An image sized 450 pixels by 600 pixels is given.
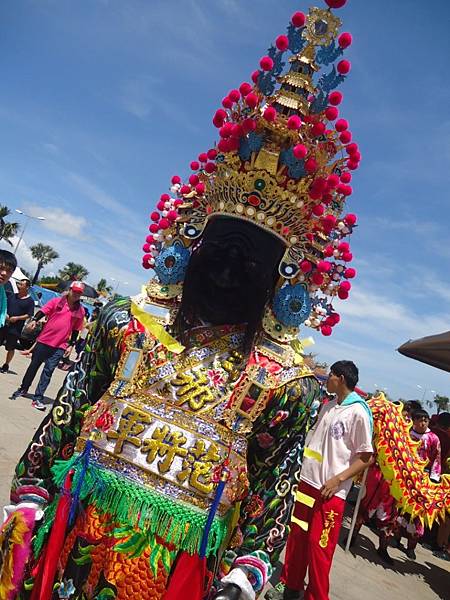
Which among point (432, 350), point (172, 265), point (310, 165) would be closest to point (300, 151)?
point (310, 165)

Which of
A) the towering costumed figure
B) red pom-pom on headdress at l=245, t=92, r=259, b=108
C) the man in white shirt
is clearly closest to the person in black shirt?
the man in white shirt

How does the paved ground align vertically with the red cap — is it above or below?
below

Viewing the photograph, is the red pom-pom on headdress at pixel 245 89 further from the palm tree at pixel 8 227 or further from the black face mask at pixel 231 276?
the palm tree at pixel 8 227

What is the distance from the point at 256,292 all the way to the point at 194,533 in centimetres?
87

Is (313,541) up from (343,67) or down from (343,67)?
down

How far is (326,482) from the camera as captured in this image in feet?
12.5

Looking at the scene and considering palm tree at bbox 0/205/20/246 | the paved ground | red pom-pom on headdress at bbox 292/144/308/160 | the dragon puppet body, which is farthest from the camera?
palm tree at bbox 0/205/20/246

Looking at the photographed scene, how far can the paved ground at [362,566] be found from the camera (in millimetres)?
4688

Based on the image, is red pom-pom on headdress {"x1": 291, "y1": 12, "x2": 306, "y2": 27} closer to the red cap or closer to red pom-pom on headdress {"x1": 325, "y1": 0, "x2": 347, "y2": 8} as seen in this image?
red pom-pom on headdress {"x1": 325, "y1": 0, "x2": 347, "y2": 8}

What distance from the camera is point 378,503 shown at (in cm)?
652

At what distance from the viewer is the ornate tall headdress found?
6.41 ft

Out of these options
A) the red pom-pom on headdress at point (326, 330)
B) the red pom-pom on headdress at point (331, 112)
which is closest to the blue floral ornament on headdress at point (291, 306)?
the red pom-pom on headdress at point (326, 330)

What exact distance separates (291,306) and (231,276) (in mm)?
254

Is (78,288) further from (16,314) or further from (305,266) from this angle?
(305,266)
